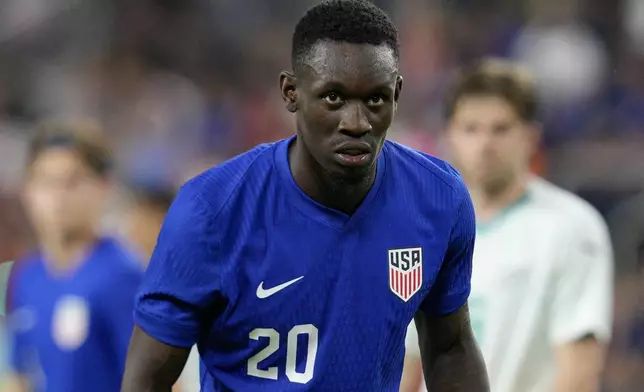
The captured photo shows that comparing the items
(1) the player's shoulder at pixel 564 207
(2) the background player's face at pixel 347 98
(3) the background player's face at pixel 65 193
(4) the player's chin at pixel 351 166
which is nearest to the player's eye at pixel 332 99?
(2) the background player's face at pixel 347 98

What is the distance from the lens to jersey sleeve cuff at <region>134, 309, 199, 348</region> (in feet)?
9.71

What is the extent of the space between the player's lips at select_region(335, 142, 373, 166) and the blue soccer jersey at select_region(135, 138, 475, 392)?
219 millimetres

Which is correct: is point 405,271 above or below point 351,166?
below

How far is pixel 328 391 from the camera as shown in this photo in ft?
10.1

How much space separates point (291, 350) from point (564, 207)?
8.53ft

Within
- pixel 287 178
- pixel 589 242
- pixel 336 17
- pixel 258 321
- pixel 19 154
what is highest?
pixel 336 17

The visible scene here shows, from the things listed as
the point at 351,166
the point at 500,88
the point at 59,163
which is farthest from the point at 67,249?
the point at 351,166

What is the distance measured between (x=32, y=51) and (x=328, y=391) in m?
8.23

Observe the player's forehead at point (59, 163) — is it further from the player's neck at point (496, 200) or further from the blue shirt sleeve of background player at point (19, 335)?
the player's neck at point (496, 200)

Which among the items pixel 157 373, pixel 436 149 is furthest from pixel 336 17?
pixel 436 149

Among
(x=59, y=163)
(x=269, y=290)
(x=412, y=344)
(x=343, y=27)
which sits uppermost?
(x=343, y=27)

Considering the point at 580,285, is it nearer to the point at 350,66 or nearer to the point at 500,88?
the point at 500,88

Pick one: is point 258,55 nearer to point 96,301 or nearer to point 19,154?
point 19,154

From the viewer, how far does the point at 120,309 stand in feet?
16.3
